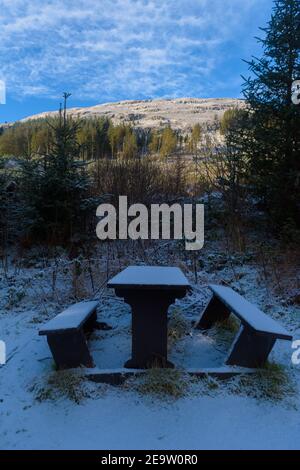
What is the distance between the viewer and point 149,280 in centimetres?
316

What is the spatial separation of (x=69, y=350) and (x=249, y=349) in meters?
1.62

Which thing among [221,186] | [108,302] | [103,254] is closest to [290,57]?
[221,186]

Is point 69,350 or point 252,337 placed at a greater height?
point 252,337

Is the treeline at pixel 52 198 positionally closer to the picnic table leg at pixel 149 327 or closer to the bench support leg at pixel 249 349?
the picnic table leg at pixel 149 327

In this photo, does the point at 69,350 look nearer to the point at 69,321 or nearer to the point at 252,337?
the point at 69,321

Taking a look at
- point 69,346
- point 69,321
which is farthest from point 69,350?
point 69,321

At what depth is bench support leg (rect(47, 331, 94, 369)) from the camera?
3074mm

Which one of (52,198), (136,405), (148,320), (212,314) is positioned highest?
(52,198)

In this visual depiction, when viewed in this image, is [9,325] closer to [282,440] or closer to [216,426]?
[216,426]

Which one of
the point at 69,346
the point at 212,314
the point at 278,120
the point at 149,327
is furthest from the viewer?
the point at 278,120

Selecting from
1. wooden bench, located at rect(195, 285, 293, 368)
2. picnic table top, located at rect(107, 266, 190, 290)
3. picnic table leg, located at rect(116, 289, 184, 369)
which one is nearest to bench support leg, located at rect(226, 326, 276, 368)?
wooden bench, located at rect(195, 285, 293, 368)

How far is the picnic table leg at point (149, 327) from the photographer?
10.3 feet

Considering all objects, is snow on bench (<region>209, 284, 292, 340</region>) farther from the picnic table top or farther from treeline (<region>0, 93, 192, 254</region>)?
treeline (<region>0, 93, 192, 254</region>)

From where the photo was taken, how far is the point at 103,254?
25.2 ft
